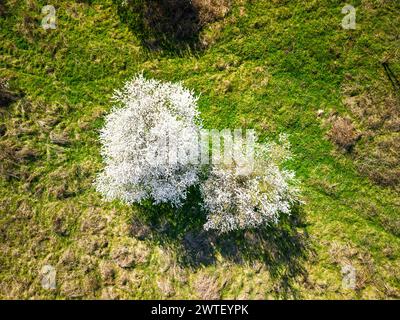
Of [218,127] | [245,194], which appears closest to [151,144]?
[218,127]

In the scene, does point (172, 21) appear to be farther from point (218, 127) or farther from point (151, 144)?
point (151, 144)

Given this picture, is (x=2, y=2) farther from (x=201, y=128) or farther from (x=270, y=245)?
(x=270, y=245)

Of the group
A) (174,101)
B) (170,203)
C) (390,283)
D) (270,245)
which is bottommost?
(390,283)

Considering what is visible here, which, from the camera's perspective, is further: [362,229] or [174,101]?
[362,229]

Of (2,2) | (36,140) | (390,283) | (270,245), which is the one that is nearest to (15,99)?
(36,140)

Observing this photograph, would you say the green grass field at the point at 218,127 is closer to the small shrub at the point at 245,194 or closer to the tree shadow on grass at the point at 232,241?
the tree shadow on grass at the point at 232,241

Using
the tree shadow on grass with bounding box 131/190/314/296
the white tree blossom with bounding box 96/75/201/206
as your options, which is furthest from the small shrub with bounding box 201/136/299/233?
the white tree blossom with bounding box 96/75/201/206

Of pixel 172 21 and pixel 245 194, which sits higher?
Answer: pixel 172 21
